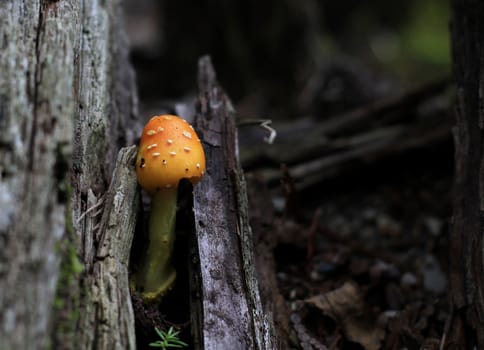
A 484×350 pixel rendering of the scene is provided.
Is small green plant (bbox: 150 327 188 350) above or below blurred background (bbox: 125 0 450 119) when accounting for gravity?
below

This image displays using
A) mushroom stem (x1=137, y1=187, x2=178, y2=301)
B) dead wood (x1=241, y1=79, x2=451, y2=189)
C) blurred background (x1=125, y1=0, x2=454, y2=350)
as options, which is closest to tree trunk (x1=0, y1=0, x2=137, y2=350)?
mushroom stem (x1=137, y1=187, x2=178, y2=301)

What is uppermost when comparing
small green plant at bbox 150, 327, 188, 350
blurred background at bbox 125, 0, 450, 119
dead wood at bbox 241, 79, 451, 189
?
blurred background at bbox 125, 0, 450, 119

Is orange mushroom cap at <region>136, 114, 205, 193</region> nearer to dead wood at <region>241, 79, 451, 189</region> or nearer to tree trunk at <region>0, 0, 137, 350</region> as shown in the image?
tree trunk at <region>0, 0, 137, 350</region>

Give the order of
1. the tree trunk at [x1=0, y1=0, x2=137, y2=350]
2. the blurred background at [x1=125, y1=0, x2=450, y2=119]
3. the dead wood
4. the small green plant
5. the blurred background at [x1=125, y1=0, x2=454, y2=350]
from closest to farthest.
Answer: the tree trunk at [x1=0, y1=0, x2=137, y2=350] < the small green plant < the blurred background at [x1=125, y1=0, x2=454, y2=350] < the dead wood < the blurred background at [x1=125, y1=0, x2=450, y2=119]

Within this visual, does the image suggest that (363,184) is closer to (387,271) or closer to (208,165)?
(387,271)

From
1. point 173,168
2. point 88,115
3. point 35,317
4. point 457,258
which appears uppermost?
point 88,115

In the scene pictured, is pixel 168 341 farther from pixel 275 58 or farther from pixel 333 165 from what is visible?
pixel 275 58

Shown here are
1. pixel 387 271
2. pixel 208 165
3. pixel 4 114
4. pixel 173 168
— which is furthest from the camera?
pixel 387 271

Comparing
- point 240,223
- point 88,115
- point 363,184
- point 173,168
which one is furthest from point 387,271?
point 88,115

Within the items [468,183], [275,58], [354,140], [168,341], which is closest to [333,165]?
[354,140]
